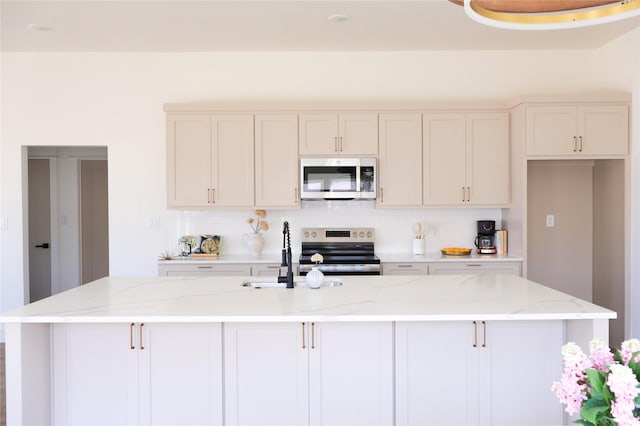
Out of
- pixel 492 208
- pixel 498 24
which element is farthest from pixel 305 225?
pixel 498 24

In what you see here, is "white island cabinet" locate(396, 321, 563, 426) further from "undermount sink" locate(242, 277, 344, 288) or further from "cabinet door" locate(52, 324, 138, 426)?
"cabinet door" locate(52, 324, 138, 426)

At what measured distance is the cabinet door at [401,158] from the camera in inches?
179

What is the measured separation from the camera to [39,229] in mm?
6305

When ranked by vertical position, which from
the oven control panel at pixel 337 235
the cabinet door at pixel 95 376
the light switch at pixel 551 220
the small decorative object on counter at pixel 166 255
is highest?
the light switch at pixel 551 220

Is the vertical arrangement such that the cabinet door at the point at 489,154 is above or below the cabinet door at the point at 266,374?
above

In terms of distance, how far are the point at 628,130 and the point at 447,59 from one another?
1.69 metres

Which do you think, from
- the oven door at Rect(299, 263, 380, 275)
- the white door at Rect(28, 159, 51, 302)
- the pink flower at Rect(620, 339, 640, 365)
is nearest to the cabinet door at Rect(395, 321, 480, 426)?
the pink flower at Rect(620, 339, 640, 365)

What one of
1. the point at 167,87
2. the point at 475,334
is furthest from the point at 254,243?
the point at 475,334

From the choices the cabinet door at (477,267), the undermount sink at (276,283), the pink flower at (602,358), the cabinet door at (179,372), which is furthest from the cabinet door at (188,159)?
the pink flower at (602,358)

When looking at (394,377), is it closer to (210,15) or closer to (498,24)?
(498,24)

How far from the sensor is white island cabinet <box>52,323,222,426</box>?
2439 millimetres

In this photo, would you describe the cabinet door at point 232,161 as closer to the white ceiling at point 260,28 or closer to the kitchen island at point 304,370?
the white ceiling at point 260,28

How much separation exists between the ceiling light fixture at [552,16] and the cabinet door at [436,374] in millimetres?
1381

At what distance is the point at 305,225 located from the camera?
16.1ft
